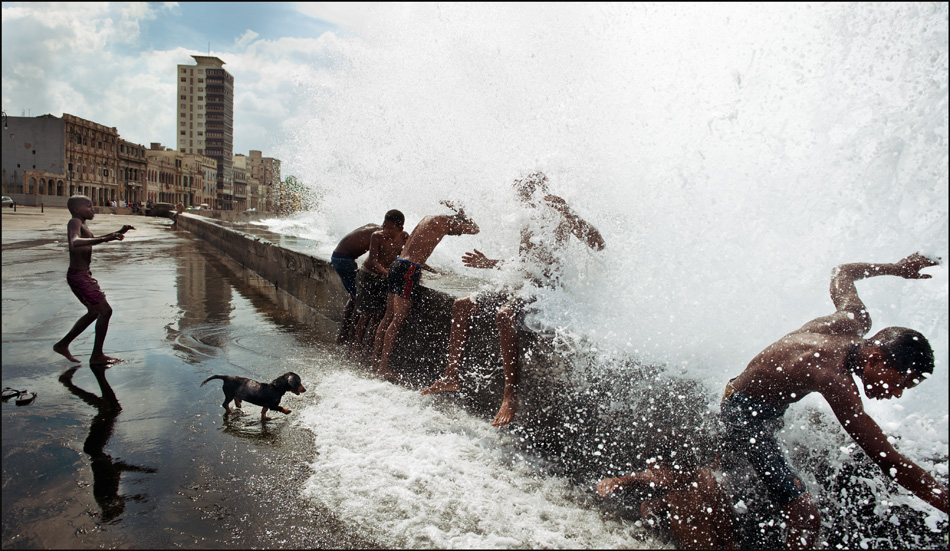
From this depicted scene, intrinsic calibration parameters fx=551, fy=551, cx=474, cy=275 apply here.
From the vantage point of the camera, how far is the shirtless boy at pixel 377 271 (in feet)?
17.2

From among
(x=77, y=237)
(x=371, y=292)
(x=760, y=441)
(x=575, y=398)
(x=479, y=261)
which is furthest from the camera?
(x=371, y=292)

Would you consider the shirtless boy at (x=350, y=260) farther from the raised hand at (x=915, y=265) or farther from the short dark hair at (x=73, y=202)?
the raised hand at (x=915, y=265)

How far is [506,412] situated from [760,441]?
1389 mm

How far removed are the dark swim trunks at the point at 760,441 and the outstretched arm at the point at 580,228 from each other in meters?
1.35

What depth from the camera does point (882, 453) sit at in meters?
2.06

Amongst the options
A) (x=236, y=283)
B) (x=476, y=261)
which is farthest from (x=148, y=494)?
(x=236, y=283)

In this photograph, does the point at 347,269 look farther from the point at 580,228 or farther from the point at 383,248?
Result: the point at 580,228

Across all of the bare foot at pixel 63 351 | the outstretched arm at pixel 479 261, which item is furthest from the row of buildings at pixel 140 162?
the outstretched arm at pixel 479 261

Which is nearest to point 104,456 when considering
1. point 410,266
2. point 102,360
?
point 102,360

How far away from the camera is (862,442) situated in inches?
82.5

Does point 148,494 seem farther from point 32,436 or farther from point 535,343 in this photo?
point 535,343

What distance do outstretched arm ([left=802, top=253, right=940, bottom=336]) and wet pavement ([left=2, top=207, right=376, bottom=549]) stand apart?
89.1 inches

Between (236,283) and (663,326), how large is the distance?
8.75 meters

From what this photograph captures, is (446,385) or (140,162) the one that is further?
(140,162)
